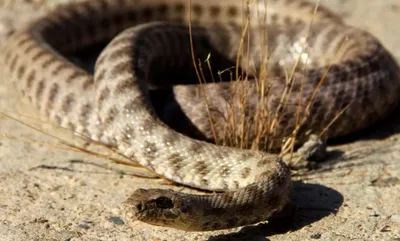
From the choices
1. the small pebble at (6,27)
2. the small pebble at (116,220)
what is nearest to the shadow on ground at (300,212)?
the small pebble at (116,220)

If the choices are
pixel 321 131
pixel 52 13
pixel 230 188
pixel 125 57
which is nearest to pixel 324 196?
pixel 230 188

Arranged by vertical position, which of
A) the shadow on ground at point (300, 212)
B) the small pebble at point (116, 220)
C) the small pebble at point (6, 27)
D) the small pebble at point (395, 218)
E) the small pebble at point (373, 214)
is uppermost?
the small pebble at point (395, 218)

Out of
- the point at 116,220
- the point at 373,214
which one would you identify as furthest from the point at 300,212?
the point at 116,220

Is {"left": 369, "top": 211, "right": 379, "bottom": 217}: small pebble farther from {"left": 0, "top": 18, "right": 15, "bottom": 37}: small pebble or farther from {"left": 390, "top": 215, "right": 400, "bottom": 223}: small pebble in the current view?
{"left": 0, "top": 18, "right": 15, "bottom": 37}: small pebble

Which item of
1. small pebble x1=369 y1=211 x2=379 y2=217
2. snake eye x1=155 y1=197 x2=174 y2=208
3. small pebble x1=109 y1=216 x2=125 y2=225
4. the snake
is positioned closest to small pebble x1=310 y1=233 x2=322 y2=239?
the snake

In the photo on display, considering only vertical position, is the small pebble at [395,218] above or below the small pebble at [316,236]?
above

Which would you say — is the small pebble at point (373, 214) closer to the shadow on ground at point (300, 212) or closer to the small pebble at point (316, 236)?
the shadow on ground at point (300, 212)
